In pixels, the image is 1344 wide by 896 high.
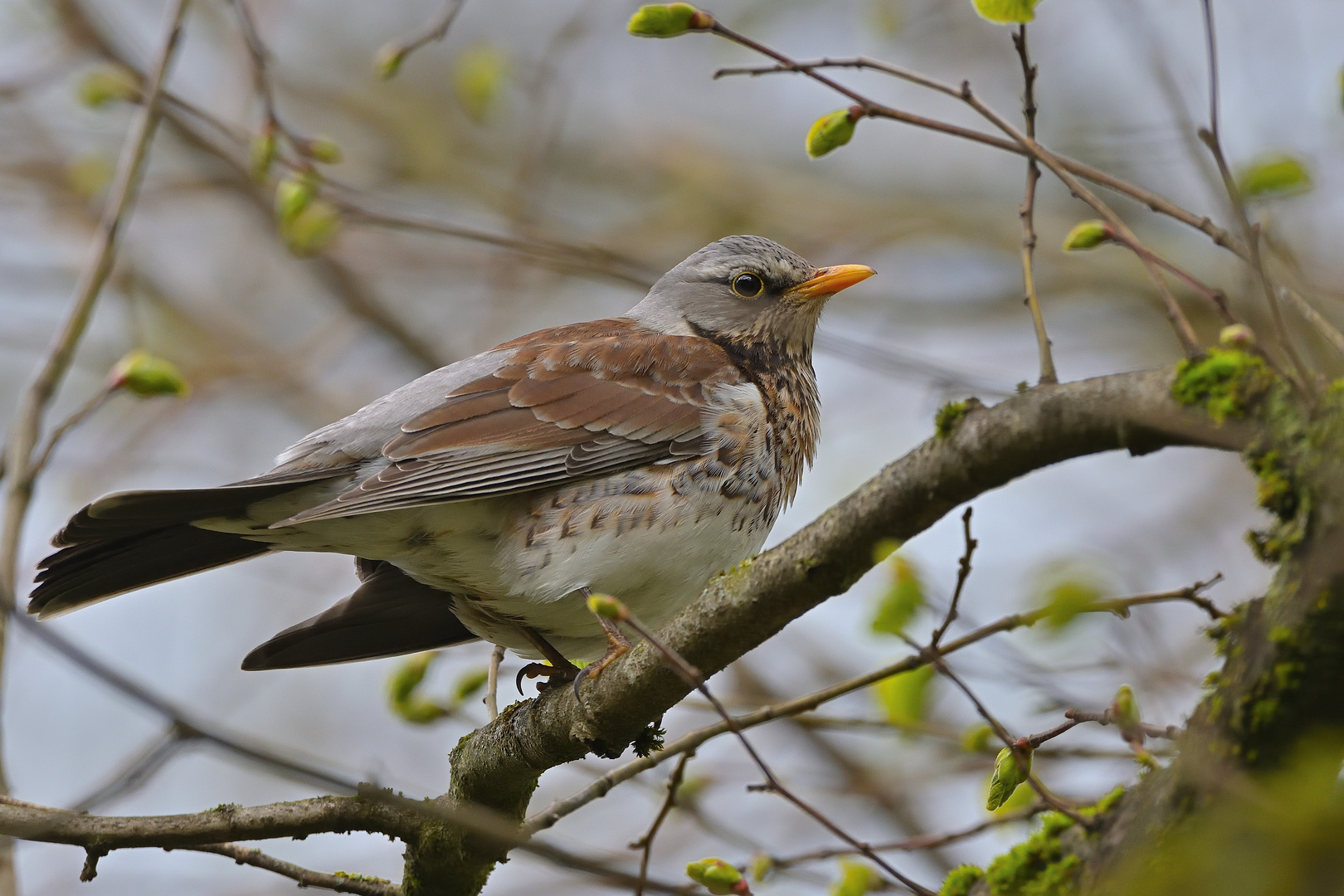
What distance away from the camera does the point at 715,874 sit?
3.22 metres

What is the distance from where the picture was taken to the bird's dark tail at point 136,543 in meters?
4.25

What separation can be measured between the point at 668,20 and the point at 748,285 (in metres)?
2.36

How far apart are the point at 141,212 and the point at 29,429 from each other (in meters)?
8.22

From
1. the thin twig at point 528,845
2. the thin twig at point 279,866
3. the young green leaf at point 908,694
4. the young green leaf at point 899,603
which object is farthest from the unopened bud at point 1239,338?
the thin twig at point 279,866

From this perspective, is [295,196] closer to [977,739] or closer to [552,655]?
[552,655]

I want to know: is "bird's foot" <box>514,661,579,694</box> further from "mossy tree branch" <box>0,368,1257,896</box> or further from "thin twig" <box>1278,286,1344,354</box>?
"thin twig" <box>1278,286,1344,354</box>

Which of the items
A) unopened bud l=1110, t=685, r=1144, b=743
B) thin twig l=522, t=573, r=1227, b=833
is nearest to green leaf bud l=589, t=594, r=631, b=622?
thin twig l=522, t=573, r=1227, b=833

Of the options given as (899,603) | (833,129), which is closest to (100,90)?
(833,129)

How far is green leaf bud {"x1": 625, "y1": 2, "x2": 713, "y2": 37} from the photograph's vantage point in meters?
3.46

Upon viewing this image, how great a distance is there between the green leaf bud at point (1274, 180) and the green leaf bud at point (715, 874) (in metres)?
2.21

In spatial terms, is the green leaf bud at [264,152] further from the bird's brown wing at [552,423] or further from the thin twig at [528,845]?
the thin twig at [528,845]

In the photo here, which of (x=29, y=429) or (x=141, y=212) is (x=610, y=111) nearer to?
(x=141, y=212)

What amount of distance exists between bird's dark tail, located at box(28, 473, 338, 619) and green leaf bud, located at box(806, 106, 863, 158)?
2.26 m

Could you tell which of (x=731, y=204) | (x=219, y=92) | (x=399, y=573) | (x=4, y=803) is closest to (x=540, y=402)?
(x=399, y=573)
